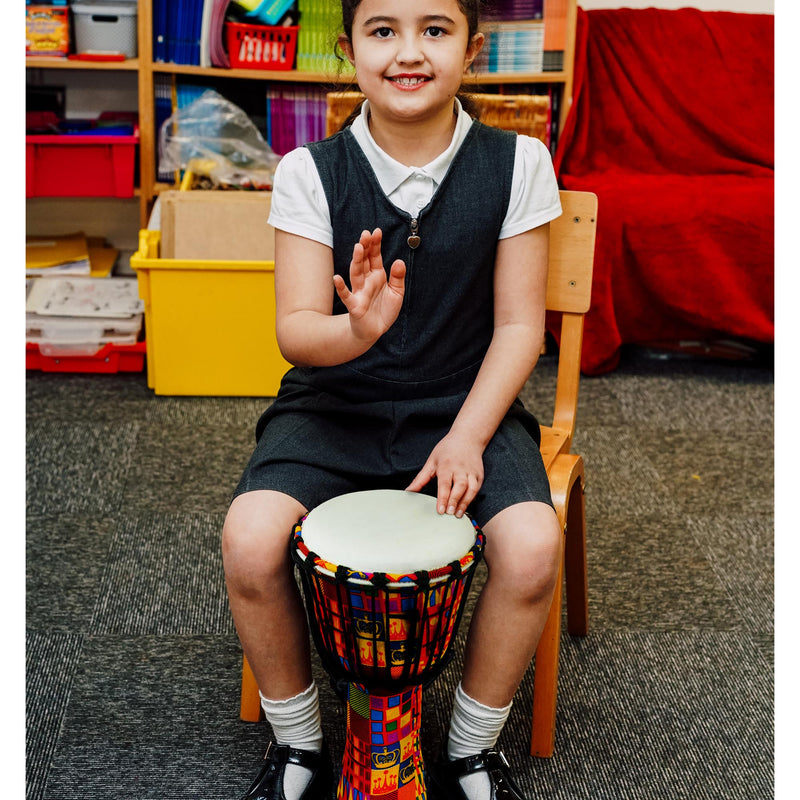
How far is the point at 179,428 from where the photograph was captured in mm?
2326

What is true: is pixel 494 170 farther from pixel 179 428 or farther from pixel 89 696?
pixel 179 428

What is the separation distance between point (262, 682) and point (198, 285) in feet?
4.57

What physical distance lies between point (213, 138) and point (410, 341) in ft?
5.62

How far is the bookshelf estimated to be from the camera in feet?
8.86

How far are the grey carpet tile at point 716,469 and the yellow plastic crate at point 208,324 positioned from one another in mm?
947

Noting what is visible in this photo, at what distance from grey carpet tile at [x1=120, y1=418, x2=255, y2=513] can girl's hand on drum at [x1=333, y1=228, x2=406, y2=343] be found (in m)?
0.98

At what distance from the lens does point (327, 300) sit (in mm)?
1251

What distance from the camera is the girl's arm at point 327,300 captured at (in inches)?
41.8

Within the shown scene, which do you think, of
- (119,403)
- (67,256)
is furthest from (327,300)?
(67,256)

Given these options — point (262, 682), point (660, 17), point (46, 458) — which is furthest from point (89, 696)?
point (660, 17)

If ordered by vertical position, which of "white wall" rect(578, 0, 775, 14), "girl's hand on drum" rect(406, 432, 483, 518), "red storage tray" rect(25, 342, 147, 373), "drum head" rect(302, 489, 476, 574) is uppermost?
"white wall" rect(578, 0, 775, 14)

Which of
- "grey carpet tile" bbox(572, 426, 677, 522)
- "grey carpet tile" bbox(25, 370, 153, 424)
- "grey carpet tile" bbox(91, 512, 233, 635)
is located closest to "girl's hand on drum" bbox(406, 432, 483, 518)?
"grey carpet tile" bbox(91, 512, 233, 635)

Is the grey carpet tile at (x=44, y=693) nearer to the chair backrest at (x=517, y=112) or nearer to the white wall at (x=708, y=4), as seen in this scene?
the chair backrest at (x=517, y=112)

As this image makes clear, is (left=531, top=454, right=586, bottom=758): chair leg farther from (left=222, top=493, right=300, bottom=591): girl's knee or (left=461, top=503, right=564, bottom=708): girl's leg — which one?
(left=222, top=493, right=300, bottom=591): girl's knee
